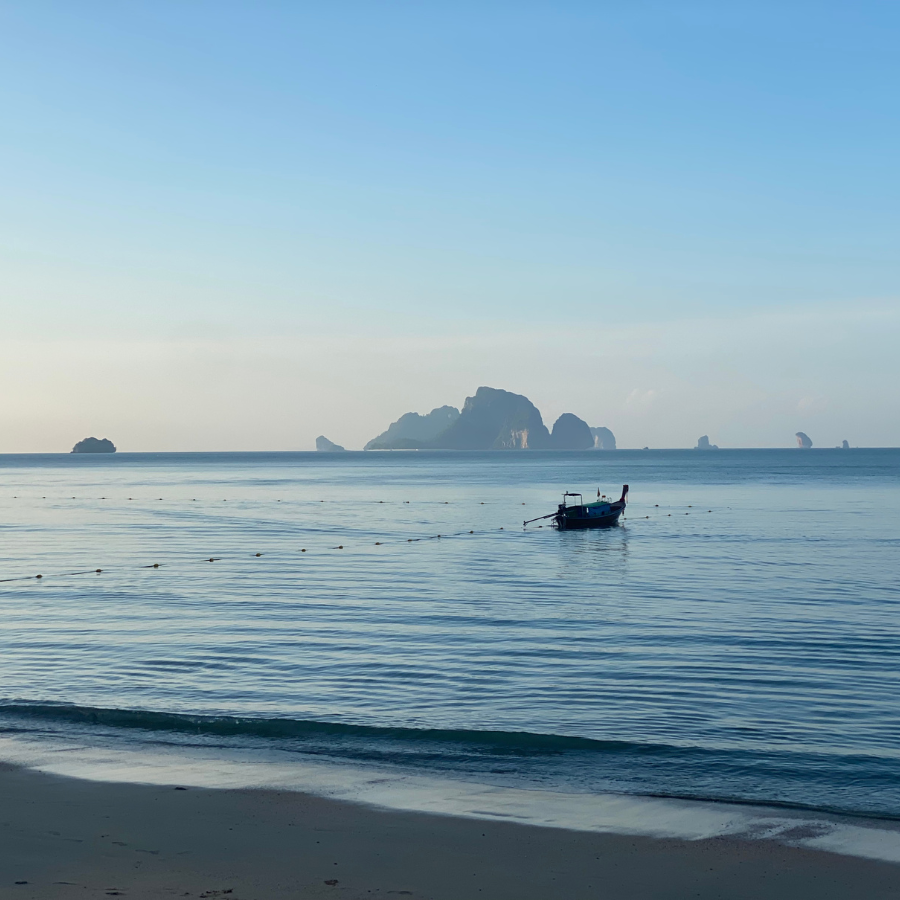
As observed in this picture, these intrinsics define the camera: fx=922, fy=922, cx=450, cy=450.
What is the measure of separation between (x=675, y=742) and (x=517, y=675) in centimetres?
594

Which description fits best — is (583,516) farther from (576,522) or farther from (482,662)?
(482,662)

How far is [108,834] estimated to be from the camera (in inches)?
Answer: 450

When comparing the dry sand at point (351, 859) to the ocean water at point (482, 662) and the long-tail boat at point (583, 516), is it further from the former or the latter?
the long-tail boat at point (583, 516)

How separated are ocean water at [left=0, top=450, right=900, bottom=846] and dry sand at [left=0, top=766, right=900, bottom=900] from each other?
220cm

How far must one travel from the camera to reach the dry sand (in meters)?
9.90

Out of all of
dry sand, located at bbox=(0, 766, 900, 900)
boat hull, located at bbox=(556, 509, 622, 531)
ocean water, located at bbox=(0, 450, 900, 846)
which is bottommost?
ocean water, located at bbox=(0, 450, 900, 846)

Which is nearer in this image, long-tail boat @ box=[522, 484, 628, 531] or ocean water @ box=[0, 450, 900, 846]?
ocean water @ box=[0, 450, 900, 846]

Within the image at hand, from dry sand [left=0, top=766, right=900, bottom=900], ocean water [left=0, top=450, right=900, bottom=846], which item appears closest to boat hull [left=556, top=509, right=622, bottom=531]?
ocean water [left=0, top=450, right=900, bottom=846]

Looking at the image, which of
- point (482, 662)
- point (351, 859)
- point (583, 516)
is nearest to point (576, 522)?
point (583, 516)

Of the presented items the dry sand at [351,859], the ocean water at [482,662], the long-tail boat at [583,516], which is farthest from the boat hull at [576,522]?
the dry sand at [351,859]

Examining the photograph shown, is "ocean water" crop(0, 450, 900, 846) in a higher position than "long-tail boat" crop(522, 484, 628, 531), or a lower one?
lower

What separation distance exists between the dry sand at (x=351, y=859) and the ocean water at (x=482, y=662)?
2.20m

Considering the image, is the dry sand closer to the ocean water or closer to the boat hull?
the ocean water

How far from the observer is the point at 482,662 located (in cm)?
2309
